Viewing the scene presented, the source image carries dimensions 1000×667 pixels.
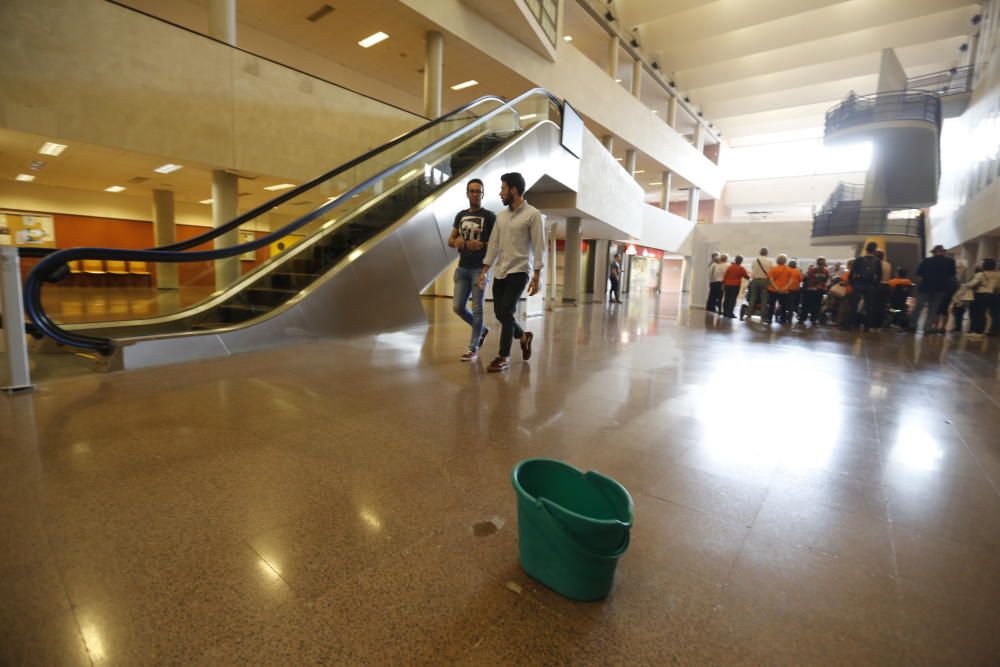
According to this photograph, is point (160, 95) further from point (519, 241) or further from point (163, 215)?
point (163, 215)

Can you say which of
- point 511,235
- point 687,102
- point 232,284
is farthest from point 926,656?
point 687,102

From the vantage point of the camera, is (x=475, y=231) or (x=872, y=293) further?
(x=872, y=293)

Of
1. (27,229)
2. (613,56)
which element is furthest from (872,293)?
(27,229)

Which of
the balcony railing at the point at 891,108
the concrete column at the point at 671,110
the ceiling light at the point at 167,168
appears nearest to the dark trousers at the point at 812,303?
the balcony railing at the point at 891,108

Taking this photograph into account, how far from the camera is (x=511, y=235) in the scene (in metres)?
4.18

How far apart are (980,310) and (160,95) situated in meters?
16.7

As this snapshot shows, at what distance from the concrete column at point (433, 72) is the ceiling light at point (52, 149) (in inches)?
318

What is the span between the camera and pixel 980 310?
9719 millimetres

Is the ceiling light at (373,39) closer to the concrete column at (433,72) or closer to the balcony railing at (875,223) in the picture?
the concrete column at (433,72)

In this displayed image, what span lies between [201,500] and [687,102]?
33.2m

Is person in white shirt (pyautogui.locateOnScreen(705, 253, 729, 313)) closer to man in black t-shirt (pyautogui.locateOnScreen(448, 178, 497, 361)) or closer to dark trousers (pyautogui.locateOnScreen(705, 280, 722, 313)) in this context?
dark trousers (pyautogui.locateOnScreen(705, 280, 722, 313))

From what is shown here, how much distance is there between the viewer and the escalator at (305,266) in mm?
4043

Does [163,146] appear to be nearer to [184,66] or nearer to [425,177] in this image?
[184,66]

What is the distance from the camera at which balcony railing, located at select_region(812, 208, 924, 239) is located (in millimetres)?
17281
